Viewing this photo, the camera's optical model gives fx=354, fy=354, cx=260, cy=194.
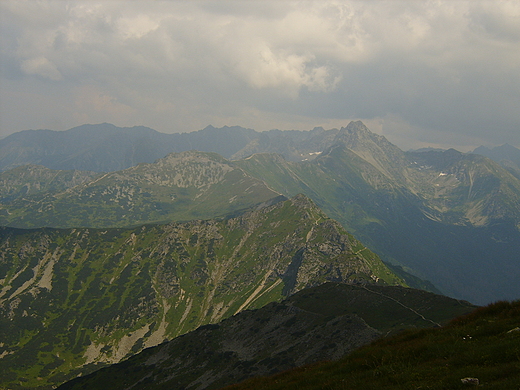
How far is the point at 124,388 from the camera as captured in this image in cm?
19500

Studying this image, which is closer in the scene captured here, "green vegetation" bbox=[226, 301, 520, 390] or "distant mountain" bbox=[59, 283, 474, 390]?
"green vegetation" bbox=[226, 301, 520, 390]

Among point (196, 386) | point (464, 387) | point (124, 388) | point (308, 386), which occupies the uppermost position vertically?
point (464, 387)

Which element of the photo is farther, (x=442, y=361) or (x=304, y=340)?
(x=304, y=340)

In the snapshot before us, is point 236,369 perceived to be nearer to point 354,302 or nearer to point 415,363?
point 354,302

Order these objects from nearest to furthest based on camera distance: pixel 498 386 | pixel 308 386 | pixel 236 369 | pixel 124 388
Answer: pixel 498 386 < pixel 308 386 < pixel 236 369 < pixel 124 388

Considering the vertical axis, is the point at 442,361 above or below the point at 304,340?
above

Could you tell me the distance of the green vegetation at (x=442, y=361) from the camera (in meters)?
27.0

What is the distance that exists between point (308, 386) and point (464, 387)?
601 inches

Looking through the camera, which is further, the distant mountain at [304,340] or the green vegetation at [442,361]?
the distant mountain at [304,340]

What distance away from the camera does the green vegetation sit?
26953 millimetres

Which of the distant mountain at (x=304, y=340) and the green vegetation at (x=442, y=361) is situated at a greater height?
the green vegetation at (x=442, y=361)

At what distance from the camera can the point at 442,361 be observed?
31859 mm

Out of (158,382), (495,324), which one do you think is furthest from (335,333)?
(495,324)

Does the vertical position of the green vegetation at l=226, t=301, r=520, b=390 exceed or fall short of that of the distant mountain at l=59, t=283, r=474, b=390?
it exceeds it
